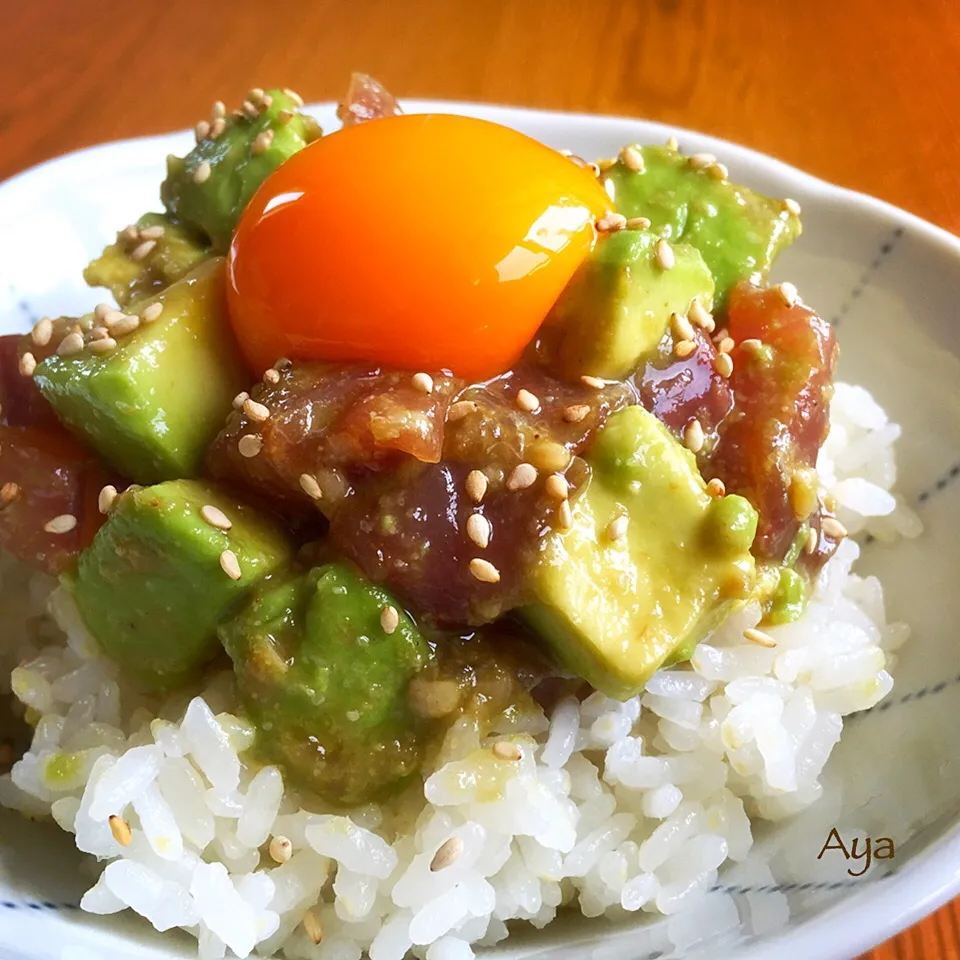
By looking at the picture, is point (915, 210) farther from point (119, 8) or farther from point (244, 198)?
point (119, 8)

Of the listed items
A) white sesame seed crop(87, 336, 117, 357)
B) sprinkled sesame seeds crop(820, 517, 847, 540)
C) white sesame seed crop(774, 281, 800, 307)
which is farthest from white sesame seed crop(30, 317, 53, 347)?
sprinkled sesame seeds crop(820, 517, 847, 540)

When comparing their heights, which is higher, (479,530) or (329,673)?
(479,530)

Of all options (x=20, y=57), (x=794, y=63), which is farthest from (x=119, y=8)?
(x=794, y=63)

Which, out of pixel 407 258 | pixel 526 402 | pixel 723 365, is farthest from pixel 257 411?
pixel 723 365

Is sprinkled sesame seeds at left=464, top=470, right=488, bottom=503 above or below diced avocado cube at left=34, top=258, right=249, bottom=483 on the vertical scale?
above

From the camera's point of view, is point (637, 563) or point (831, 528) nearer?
point (637, 563)

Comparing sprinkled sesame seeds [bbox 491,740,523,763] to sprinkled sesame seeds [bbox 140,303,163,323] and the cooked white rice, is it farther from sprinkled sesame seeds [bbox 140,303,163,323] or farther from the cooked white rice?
sprinkled sesame seeds [bbox 140,303,163,323]

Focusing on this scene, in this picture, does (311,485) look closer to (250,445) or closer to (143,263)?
(250,445)
